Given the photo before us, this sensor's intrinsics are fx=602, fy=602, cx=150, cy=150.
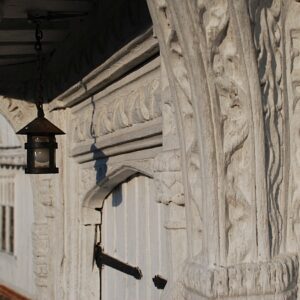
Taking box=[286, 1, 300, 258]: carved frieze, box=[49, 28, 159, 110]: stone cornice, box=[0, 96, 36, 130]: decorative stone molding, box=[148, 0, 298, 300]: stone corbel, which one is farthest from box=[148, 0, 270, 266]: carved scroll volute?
box=[0, 96, 36, 130]: decorative stone molding

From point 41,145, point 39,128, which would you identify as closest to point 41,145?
point 41,145

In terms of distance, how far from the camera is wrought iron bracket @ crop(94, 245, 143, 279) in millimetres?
3572

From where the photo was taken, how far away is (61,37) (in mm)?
4414

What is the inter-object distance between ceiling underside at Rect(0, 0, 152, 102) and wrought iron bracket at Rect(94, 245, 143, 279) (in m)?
1.23

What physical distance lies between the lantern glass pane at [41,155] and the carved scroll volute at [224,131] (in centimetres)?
206

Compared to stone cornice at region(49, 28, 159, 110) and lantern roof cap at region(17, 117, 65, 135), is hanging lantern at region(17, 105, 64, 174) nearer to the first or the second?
lantern roof cap at region(17, 117, 65, 135)

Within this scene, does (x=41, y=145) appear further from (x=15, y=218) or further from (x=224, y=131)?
(x=15, y=218)

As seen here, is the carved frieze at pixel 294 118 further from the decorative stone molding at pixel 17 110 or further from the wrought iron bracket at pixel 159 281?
the decorative stone molding at pixel 17 110

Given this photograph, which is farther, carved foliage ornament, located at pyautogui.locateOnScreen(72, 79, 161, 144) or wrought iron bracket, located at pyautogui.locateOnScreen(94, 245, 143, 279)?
wrought iron bracket, located at pyautogui.locateOnScreen(94, 245, 143, 279)

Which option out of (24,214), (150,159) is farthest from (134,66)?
(24,214)

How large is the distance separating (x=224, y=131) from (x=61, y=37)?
3.00 meters

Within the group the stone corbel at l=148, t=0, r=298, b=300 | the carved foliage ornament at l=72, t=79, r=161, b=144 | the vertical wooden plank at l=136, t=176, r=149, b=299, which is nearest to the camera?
the stone corbel at l=148, t=0, r=298, b=300

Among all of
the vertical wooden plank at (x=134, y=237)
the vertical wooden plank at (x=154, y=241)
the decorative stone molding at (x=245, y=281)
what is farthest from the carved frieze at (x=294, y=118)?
the vertical wooden plank at (x=154, y=241)

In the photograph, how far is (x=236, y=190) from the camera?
1.66 metres
